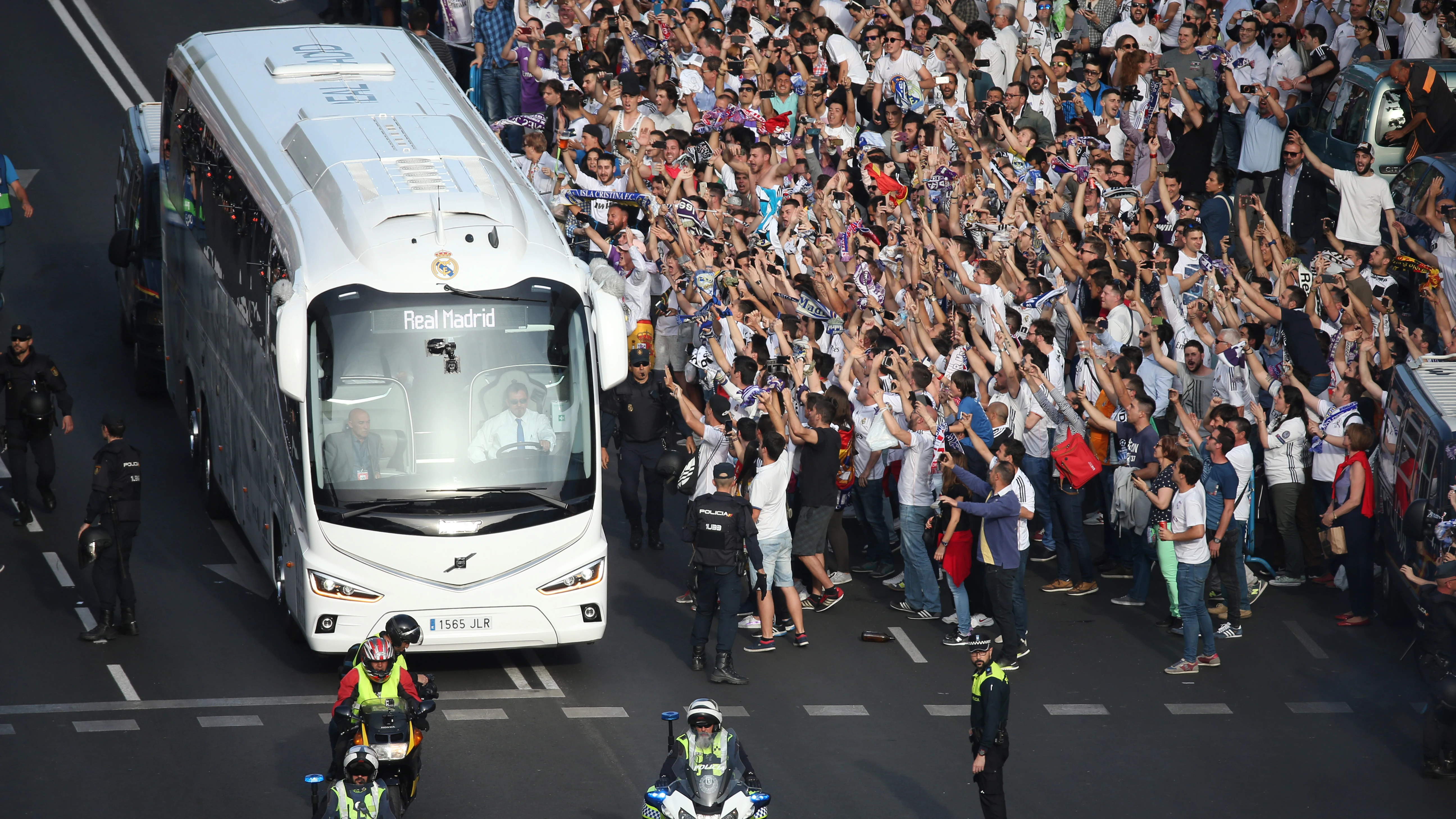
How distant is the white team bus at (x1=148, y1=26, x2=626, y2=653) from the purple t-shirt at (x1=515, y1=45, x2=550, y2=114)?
9.44 meters

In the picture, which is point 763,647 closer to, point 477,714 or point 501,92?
point 477,714

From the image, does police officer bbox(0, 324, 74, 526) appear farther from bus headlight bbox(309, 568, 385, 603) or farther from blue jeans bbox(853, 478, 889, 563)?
blue jeans bbox(853, 478, 889, 563)

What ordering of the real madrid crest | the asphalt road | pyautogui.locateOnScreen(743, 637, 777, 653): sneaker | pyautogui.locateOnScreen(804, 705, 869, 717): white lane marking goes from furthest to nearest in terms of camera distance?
pyautogui.locateOnScreen(743, 637, 777, 653): sneaker
pyautogui.locateOnScreen(804, 705, 869, 717): white lane marking
the real madrid crest
the asphalt road

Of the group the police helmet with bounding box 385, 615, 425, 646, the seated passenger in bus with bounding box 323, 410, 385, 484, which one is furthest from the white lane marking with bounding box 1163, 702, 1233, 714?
the seated passenger in bus with bounding box 323, 410, 385, 484

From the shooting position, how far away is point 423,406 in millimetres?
14055

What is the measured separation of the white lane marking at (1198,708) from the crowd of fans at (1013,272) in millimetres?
552

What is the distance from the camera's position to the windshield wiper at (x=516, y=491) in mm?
14102

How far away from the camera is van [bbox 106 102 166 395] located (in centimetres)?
2053

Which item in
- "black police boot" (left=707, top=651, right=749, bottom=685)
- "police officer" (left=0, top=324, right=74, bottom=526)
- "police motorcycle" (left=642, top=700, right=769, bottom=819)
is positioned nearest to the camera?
"police motorcycle" (left=642, top=700, right=769, bottom=819)

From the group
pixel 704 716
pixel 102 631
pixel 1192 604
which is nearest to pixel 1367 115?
pixel 1192 604

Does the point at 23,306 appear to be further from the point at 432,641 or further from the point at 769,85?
the point at 432,641

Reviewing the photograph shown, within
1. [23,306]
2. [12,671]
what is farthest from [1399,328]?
[23,306]

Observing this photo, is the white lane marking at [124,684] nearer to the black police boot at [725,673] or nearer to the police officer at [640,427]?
the black police boot at [725,673]

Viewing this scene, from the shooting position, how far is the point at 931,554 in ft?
54.4
